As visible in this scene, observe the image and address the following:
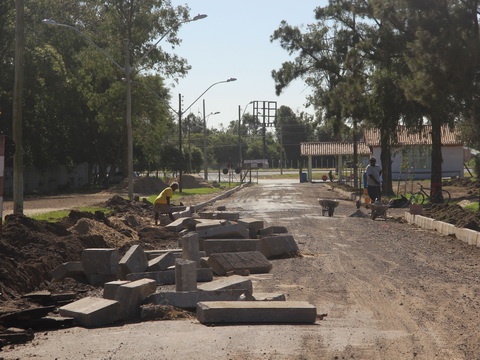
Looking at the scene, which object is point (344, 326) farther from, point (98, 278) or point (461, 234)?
point (461, 234)

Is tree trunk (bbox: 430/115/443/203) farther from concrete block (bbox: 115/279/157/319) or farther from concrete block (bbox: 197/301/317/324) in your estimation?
concrete block (bbox: 197/301/317/324)

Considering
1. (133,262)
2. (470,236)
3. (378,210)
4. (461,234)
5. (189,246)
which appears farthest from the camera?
(378,210)

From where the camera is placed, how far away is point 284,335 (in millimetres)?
8531

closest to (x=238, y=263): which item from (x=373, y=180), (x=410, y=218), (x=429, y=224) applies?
(x=429, y=224)

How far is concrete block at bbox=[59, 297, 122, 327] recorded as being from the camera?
9312 millimetres

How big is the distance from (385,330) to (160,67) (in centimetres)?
5661

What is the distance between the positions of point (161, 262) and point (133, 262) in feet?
2.70

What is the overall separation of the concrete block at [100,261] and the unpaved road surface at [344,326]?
210 cm

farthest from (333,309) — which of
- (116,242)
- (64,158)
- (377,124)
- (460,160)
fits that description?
(460,160)

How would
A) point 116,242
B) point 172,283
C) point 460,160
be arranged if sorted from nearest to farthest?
point 172,283, point 116,242, point 460,160

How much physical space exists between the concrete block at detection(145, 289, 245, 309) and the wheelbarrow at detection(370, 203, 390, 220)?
58.0ft

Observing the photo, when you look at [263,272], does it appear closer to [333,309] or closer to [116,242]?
[333,309]

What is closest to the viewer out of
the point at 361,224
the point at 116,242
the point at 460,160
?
the point at 116,242

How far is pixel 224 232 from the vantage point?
17688 millimetres
